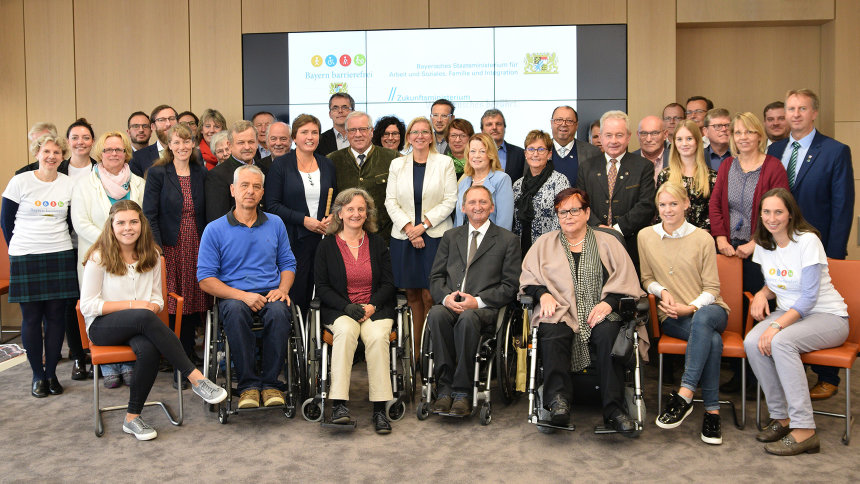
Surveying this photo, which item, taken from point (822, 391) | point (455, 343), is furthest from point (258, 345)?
point (822, 391)

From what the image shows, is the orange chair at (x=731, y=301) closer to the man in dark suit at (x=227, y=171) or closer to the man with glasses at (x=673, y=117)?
the man with glasses at (x=673, y=117)

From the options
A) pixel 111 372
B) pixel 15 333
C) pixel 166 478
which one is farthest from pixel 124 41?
pixel 166 478

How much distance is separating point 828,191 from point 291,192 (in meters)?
3.18

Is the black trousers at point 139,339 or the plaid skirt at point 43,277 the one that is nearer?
the black trousers at point 139,339

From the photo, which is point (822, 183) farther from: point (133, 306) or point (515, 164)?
point (133, 306)

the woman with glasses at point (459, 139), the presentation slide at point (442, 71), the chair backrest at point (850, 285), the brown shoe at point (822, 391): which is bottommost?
the brown shoe at point (822, 391)

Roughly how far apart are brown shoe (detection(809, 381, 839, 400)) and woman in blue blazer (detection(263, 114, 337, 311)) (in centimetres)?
302

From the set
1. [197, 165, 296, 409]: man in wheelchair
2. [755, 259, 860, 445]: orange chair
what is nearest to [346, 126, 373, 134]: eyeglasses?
[197, 165, 296, 409]: man in wheelchair

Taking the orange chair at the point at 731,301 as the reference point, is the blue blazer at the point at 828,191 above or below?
above

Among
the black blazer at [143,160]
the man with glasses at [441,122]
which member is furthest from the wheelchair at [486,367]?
the black blazer at [143,160]

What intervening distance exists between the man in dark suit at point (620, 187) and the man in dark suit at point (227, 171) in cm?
212

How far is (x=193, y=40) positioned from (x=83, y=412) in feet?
13.2

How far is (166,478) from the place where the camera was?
3.12 meters

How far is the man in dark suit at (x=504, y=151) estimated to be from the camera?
205 inches
